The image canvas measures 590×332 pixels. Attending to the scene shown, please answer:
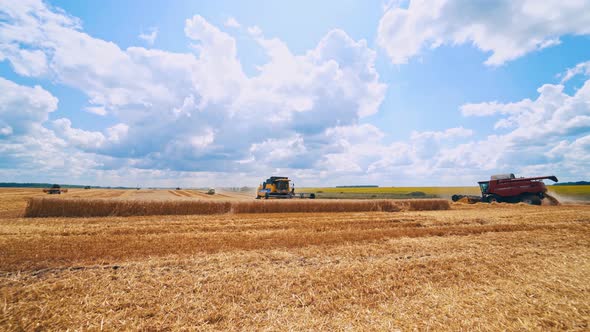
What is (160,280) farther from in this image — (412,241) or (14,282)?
(412,241)

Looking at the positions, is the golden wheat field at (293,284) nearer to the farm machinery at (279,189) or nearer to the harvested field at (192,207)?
the harvested field at (192,207)

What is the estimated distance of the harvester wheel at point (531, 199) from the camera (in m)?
25.5

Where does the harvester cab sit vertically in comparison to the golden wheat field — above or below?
above

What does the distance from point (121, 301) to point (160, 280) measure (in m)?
0.97

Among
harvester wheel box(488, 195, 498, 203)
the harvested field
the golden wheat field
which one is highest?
harvester wheel box(488, 195, 498, 203)

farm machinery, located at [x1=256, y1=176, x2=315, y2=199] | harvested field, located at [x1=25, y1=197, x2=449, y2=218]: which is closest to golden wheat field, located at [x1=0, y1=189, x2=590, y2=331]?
harvested field, located at [x1=25, y1=197, x2=449, y2=218]

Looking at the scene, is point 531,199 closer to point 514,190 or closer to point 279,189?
point 514,190

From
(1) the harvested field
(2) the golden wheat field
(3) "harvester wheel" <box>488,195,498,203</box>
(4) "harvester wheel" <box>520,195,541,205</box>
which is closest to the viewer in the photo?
(2) the golden wheat field

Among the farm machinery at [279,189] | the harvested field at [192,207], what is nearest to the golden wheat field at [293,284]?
the harvested field at [192,207]

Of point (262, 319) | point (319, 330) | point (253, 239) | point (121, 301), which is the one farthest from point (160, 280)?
point (253, 239)

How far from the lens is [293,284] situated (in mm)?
4965

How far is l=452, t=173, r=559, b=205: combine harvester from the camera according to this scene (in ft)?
84.8

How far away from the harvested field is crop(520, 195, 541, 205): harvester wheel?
8688mm

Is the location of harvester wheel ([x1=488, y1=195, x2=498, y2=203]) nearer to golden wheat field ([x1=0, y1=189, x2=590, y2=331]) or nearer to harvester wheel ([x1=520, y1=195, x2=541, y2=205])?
harvester wheel ([x1=520, y1=195, x2=541, y2=205])
